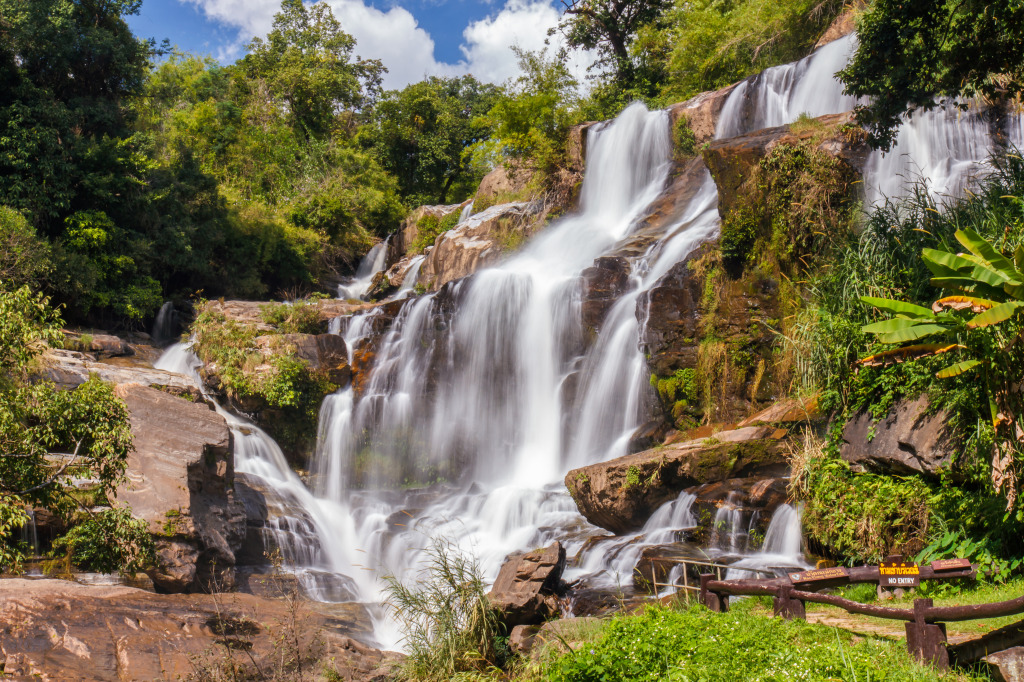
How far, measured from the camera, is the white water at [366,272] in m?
29.2

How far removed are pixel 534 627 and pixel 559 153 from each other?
20.7 m

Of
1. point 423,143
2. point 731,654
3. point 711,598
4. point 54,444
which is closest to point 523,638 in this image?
point 711,598

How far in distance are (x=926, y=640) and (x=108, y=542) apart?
29.8 ft

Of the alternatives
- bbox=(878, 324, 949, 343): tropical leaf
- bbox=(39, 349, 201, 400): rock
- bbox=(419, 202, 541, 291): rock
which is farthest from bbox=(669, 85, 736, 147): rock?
bbox=(39, 349, 201, 400): rock

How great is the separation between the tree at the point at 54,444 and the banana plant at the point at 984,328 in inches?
351

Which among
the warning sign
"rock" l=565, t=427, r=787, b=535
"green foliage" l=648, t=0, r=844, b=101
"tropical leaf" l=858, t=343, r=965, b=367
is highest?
"green foliage" l=648, t=0, r=844, b=101

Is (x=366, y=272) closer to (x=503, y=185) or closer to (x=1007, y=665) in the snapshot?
(x=503, y=185)

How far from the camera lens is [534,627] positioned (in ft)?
28.1

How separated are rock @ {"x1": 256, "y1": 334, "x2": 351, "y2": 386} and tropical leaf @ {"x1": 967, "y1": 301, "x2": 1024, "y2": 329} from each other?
14680mm

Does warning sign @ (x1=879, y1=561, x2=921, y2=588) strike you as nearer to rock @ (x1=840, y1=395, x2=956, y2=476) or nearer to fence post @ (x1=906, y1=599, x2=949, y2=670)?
fence post @ (x1=906, y1=599, x2=949, y2=670)

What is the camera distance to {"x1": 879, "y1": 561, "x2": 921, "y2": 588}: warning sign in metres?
5.90

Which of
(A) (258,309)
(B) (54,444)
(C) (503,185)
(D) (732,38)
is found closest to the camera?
(B) (54,444)

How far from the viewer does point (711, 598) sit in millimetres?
7129

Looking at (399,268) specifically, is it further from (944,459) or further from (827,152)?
(944,459)
